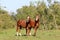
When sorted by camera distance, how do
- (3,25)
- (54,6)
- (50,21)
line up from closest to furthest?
(3,25), (50,21), (54,6)

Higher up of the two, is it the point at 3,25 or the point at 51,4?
the point at 51,4

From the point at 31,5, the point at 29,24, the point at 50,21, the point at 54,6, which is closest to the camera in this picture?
the point at 29,24

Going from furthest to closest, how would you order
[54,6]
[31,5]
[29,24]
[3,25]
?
1. [31,5]
2. [54,6]
3. [3,25]
4. [29,24]

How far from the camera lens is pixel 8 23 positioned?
50094mm

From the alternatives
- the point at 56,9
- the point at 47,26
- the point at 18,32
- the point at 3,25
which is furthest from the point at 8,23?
the point at 18,32

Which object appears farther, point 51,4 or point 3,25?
point 51,4

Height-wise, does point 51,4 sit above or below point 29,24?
above

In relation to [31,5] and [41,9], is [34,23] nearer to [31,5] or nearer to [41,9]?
[41,9]

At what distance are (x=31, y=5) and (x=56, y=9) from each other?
1011 centimetres

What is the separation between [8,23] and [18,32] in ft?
101

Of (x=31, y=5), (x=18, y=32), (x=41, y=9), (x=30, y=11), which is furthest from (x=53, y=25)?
(x=18, y=32)

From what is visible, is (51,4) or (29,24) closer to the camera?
(29,24)

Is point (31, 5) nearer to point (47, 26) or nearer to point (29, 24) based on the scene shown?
point (47, 26)

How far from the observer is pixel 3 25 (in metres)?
47.8
